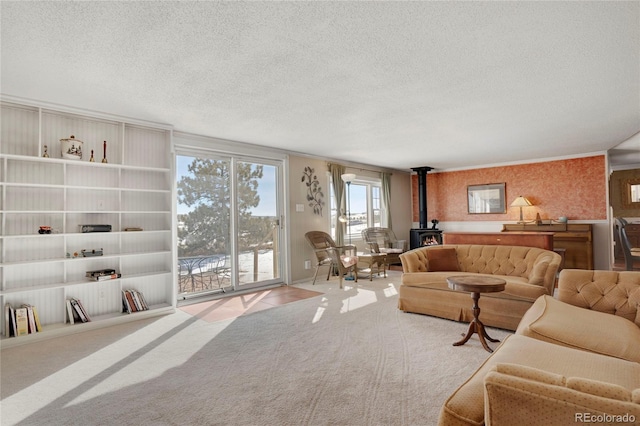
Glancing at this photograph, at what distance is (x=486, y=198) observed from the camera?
813cm

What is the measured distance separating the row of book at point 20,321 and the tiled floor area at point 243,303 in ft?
4.96

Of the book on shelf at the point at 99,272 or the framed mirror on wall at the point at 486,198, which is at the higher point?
A: the framed mirror on wall at the point at 486,198

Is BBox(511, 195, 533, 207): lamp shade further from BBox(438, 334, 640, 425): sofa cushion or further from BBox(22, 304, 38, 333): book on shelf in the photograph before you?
BBox(22, 304, 38, 333): book on shelf

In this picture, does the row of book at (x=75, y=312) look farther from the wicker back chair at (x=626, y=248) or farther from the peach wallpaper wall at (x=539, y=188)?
the peach wallpaper wall at (x=539, y=188)

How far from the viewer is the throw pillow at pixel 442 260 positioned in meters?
4.37

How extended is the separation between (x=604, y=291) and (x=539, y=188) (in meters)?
5.63

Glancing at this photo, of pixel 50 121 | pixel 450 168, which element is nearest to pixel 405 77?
pixel 50 121

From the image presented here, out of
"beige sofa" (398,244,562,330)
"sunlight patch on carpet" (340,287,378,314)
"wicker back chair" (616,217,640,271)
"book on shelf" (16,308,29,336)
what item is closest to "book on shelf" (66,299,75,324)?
"book on shelf" (16,308,29,336)

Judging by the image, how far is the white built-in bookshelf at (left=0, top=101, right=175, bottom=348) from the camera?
3430mm

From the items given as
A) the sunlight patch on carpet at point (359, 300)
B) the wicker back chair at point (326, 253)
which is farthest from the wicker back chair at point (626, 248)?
the wicker back chair at point (326, 253)

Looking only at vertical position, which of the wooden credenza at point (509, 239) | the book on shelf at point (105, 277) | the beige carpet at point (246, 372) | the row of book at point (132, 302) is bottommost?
the beige carpet at point (246, 372)

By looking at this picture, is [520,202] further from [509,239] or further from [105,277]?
[105,277]

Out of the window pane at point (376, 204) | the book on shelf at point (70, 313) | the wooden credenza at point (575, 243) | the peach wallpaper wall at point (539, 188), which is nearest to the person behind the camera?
the book on shelf at point (70, 313)

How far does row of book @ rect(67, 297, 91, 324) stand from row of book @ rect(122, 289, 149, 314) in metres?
0.42
